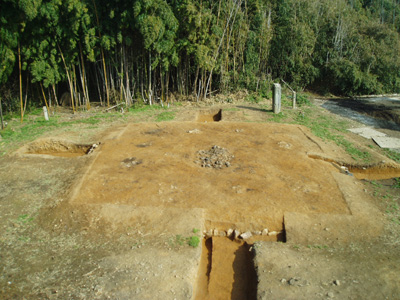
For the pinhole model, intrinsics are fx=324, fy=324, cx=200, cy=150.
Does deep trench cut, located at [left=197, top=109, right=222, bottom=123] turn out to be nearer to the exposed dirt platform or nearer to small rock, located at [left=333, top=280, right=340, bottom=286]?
the exposed dirt platform

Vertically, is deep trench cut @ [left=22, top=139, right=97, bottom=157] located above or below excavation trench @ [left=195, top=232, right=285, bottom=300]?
above

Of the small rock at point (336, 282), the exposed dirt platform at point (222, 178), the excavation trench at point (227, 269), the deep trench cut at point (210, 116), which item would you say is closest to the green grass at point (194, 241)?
the excavation trench at point (227, 269)

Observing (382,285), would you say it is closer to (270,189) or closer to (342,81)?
(270,189)

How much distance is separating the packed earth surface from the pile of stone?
3 centimetres

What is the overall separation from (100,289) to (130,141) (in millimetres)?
5199

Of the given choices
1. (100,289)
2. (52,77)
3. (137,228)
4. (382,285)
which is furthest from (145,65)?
(382,285)

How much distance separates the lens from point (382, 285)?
4086 millimetres

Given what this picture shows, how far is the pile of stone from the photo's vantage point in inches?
287

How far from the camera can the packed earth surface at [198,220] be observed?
4.24m

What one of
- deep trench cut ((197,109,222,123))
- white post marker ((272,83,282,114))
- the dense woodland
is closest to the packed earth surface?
white post marker ((272,83,282,114))

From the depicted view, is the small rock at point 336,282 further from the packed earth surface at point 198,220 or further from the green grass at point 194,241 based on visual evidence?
the green grass at point 194,241

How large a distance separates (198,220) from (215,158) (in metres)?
2.39

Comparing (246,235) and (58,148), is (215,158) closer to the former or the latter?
(246,235)

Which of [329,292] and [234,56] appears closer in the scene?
[329,292]
